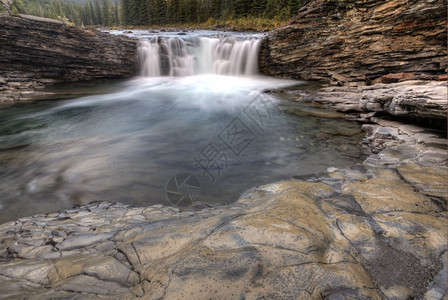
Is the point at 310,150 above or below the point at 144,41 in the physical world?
below

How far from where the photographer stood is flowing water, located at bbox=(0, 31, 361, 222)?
4.21 meters

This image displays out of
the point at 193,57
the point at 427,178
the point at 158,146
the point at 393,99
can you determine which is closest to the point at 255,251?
the point at 427,178

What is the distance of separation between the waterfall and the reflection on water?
241 inches

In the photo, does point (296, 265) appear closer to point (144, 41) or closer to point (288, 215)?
point (288, 215)

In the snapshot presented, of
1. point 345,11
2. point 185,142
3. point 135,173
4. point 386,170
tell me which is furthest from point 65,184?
point 345,11

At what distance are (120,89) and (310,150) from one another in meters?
12.6

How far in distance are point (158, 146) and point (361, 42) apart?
11929 mm

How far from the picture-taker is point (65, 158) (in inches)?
219

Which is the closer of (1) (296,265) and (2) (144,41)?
(1) (296,265)

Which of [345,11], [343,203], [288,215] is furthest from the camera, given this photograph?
[345,11]

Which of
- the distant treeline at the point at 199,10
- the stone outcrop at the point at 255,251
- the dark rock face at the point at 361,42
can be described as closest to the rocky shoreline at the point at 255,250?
the stone outcrop at the point at 255,251

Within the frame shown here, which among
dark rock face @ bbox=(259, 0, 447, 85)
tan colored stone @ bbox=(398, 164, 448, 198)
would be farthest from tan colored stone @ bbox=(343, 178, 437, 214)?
dark rock face @ bbox=(259, 0, 447, 85)

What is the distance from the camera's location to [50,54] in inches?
522

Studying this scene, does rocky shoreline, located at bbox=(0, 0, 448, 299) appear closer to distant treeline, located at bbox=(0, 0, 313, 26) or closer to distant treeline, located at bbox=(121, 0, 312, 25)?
distant treeline, located at bbox=(0, 0, 313, 26)
